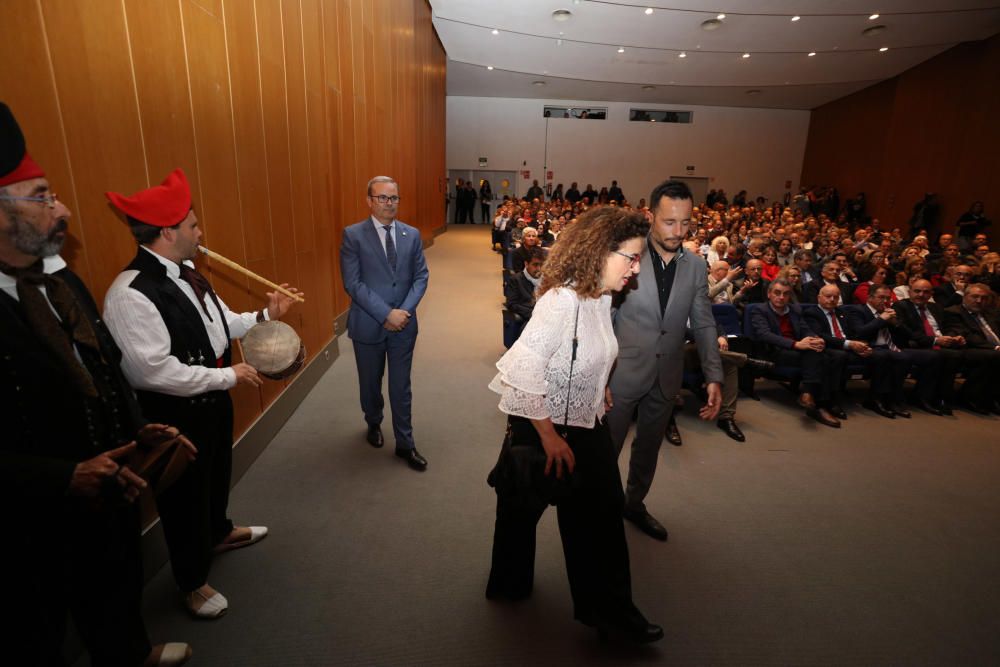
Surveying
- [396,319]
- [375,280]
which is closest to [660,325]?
[396,319]

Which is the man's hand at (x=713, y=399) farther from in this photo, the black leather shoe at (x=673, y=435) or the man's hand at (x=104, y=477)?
the man's hand at (x=104, y=477)

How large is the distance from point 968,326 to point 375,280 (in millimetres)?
5343

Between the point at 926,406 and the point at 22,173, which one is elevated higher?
the point at 22,173

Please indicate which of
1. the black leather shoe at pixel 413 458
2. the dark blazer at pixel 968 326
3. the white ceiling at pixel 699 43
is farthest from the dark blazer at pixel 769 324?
the white ceiling at pixel 699 43

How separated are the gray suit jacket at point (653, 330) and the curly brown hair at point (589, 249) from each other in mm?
545

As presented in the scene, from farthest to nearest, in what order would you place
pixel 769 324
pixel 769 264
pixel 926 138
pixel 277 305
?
pixel 926 138 < pixel 769 264 < pixel 769 324 < pixel 277 305

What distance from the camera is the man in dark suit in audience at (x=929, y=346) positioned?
14.4 ft

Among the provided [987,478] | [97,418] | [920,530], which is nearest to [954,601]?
[920,530]

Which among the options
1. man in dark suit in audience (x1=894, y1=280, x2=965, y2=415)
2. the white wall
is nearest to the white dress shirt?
man in dark suit in audience (x1=894, y1=280, x2=965, y2=415)

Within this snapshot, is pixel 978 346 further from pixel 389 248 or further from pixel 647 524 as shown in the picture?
pixel 389 248

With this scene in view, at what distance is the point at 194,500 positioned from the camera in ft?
6.16

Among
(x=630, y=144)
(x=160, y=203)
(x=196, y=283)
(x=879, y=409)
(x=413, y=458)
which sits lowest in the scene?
(x=879, y=409)

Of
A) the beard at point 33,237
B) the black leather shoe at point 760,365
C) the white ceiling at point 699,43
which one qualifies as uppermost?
the white ceiling at point 699,43

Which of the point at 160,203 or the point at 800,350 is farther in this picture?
the point at 800,350
